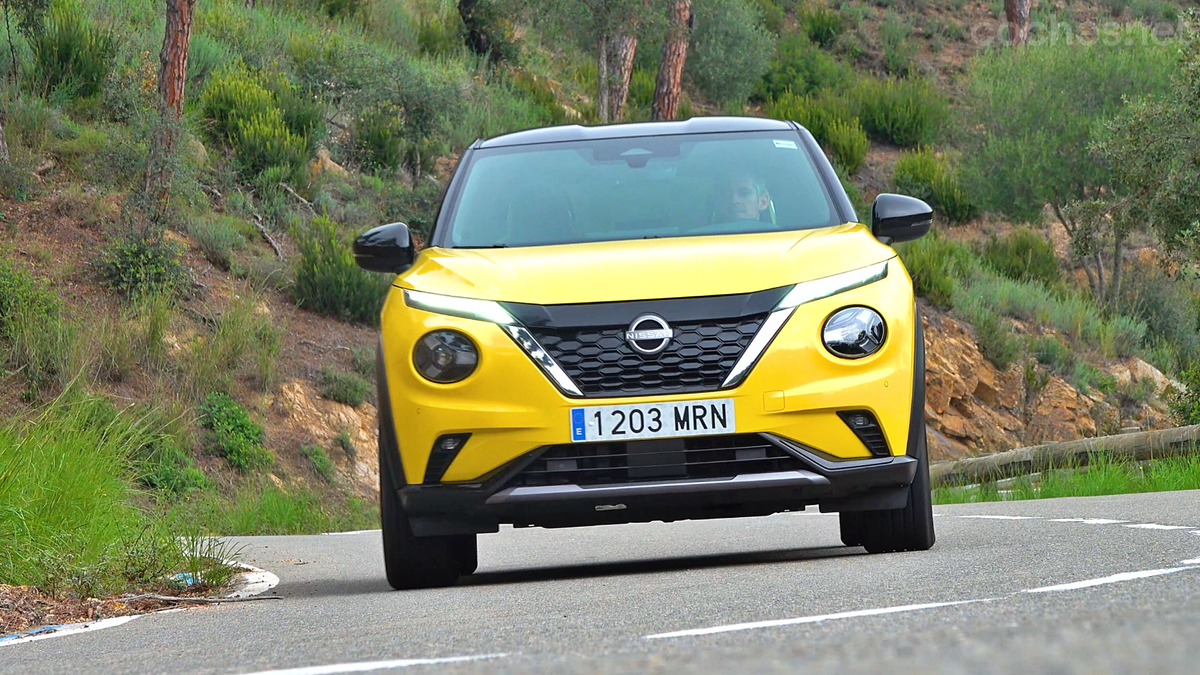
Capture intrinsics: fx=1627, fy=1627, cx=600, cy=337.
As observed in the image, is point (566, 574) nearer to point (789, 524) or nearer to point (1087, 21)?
point (789, 524)

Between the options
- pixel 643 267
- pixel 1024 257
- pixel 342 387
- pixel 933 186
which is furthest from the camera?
pixel 933 186

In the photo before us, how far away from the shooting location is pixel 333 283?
2214 cm

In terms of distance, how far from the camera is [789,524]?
10.8 m

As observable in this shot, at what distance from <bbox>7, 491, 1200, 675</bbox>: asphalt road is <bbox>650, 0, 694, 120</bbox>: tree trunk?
23.3 meters

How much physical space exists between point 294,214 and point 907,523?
18265mm

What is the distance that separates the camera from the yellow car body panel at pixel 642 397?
591 cm

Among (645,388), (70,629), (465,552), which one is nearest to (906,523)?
(645,388)

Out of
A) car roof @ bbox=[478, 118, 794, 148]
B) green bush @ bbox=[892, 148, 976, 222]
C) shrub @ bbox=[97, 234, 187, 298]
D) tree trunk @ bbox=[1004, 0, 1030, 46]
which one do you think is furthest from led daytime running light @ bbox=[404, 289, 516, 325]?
tree trunk @ bbox=[1004, 0, 1030, 46]

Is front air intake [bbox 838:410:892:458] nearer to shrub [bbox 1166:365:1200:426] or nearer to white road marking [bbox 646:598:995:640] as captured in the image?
white road marking [bbox 646:598:995:640]

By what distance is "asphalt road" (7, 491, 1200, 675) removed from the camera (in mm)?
2682

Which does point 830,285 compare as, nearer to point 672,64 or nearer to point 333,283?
point 333,283

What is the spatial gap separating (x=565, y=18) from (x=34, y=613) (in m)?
24.2

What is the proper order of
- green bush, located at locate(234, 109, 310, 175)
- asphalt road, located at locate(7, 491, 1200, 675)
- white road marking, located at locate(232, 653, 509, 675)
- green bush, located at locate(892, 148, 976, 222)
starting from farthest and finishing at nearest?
green bush, located at locate(892, 148, 976, 222) → green bush, located at locate(234, 109, 310, 175) → white road marking, located at locate(232, 653, 509, 675) → asphalt road, located at locate(7, 491, 1200, 675)

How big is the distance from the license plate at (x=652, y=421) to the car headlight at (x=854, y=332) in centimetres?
47
